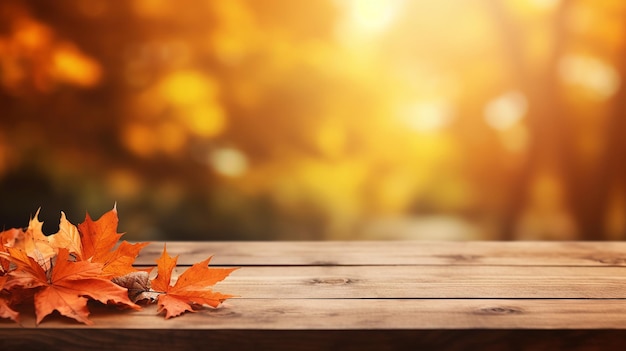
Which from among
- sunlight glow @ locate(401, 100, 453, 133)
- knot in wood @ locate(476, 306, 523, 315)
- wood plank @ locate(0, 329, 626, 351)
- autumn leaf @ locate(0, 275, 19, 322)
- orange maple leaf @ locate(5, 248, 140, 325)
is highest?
sunlight glow @ locate(401, 100, 453, 133)

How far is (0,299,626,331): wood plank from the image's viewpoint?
738mm

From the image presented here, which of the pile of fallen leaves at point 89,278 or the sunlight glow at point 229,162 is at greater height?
the sunlight glow at point 229,162

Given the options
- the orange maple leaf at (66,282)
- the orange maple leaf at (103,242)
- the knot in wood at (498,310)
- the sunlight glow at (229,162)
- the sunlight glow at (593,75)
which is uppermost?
the sunlight glow at (593,75)

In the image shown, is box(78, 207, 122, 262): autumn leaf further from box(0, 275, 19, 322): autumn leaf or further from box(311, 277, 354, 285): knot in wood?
box(311, 277, 354, 285): knot in wood

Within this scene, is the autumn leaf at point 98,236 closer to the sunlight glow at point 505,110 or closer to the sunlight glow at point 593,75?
the sunlight glow at point 505,110

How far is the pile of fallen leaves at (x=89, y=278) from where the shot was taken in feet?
2.51

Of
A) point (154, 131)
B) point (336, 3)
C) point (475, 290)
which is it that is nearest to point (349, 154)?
point (336, 3)

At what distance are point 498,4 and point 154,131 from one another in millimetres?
1526

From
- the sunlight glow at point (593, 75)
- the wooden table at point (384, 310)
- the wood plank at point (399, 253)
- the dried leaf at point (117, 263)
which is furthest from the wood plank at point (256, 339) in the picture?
the sunlight glow at point (593, 75)

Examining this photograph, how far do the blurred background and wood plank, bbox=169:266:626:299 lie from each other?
1541 millimetres

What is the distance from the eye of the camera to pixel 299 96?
251 centimetres

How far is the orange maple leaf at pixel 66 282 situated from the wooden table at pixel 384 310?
0.02 metres

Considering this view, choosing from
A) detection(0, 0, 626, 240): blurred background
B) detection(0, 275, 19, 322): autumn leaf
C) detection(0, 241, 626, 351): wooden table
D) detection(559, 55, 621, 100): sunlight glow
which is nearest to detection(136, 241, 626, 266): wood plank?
detection(0, 241, 626, 351): wooden table

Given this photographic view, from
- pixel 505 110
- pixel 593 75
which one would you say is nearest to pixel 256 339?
pixel 505 110
